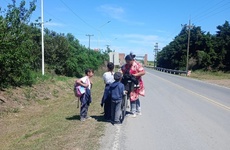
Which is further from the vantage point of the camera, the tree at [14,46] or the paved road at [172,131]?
the tree at [14,46]

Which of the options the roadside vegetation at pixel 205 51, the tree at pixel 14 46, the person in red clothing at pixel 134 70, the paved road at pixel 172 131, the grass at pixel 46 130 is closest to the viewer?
the paved road at pixel 172 131

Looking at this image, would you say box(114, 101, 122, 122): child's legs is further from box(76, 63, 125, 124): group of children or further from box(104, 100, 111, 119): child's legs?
box(104, 100, 111, 119): child's legs

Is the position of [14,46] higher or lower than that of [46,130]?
higher

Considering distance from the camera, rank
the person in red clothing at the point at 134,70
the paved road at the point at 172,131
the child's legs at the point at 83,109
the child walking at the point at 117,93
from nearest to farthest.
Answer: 1. the paved road at the point at 172,131
2. the child walking at the point at 117,93
3. the child's legs at the point at 83,109
4. the person in red clothing at the point at 134,70

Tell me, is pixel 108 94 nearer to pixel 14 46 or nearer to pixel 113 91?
Result: pixel 113 91

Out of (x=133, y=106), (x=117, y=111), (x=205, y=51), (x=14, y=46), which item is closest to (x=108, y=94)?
(x=117, y=111)

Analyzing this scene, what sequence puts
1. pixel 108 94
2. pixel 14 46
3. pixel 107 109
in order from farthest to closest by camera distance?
pixel 14 46 < pixel 107 109 < pixel 108 94

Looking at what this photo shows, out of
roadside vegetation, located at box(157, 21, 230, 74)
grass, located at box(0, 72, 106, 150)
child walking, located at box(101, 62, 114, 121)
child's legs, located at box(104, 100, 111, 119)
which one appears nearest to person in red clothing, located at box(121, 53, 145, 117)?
child walking, located at box(101, 62, 114, 121)

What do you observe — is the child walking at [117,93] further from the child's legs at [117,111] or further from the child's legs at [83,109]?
the child's legs at [83,109]

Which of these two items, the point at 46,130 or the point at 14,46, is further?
the point at 14,46

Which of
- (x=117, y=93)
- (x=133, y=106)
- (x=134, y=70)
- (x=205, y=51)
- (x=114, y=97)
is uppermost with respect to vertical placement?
(x=205, y=51)

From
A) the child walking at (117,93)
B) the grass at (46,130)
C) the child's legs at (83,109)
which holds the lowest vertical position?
the grass at (46,130)

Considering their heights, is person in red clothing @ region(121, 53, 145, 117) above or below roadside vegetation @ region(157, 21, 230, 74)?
below

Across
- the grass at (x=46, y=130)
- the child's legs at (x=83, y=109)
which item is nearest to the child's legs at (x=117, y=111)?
the grass at (x=46, y=130)
